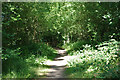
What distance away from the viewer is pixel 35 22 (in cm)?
1400

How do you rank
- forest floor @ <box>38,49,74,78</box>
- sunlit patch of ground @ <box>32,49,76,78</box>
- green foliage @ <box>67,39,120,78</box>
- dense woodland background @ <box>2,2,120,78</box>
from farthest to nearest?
1. forest floor @ <box>38,49,74,78</box>
2. sunlit patch of ground @ <box>32,49,76,78</box>
3. dense woodland background @ <box>2,2,120,78</box>
4. green foliage @ <box>67,39,120,78</box>

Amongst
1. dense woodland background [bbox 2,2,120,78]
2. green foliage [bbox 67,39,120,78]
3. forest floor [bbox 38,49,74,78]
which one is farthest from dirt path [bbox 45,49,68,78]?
green foliage [bbox 67,39,120,78]

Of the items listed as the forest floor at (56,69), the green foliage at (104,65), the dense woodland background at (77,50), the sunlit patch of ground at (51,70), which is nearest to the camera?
the green foliage at (104,65)

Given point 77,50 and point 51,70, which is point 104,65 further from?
point 77,50

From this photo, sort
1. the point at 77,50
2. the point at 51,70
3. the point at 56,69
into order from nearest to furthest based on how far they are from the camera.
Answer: the point at 51,70, the point at 56,69, the point at 77,50

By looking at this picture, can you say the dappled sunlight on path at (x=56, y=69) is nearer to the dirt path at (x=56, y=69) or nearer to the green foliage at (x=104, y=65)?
the dirt path at (x=56, y=69)

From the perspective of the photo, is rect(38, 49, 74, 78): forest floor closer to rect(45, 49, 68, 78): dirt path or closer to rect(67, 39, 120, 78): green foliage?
rect(45, 49, 68, 78): dirt path

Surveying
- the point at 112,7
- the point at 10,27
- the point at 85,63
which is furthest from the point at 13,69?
the point at 112,7

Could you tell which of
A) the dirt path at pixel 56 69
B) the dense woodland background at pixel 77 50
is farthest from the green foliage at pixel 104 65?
the dirt path at pixel 56 69

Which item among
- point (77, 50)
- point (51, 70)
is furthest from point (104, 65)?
point (77, 50)

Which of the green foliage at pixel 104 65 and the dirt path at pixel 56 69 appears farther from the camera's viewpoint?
the dirt path at pixel 56 69

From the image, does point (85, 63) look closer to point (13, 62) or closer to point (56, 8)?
point (13, 62)

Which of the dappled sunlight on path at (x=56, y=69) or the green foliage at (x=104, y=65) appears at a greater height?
the green foliage at (x=104, y=65)

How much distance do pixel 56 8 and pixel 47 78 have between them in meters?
15.1
